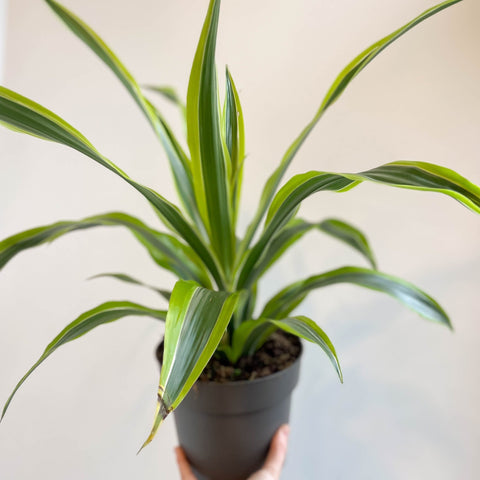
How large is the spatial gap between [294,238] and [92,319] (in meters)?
0.39

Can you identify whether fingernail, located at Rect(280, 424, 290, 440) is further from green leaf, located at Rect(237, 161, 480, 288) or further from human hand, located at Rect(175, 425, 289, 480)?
green leaf, located at Rect(237, 161, 480, 288)

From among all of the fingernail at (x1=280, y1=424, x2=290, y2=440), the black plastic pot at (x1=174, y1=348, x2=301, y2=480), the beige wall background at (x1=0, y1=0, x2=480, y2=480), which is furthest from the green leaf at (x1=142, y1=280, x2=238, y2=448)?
the beige wall background at (x1=0, y1=0, x2=480, y2=480)

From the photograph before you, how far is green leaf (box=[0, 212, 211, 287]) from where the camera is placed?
73 cm

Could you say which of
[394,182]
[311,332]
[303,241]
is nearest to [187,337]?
[311,332]

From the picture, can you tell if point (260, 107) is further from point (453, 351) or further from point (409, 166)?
point (453, 351)

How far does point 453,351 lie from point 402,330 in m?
0.13

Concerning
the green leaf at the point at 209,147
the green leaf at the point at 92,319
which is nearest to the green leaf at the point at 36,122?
the green leaf at the point at 209,147

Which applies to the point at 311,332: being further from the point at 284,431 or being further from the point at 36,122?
the point at 36,122

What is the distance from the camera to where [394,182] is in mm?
491

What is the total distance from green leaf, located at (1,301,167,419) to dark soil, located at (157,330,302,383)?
0.37ft

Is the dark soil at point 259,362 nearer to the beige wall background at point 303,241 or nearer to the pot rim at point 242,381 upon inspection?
the pot rim at point 242,381

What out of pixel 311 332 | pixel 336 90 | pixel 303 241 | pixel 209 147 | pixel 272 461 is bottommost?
pixel 272 461

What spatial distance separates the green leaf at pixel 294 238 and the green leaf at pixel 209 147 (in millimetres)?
62

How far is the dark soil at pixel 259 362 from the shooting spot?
29.6 inches
